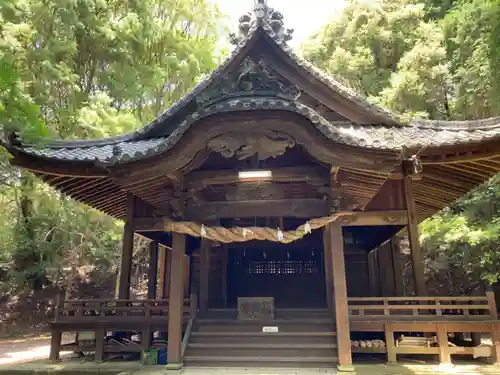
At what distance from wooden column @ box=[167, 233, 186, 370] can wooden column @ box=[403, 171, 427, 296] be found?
4527 millimetres

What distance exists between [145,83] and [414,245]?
13878 millimetres

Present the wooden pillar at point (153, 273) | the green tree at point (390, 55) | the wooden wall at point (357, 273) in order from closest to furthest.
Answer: the wooden wall at point (357, 273) < the wooden pillar at point (153, 273) < the green tree at point (390, 55)

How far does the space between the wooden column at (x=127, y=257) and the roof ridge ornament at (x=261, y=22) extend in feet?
15.0

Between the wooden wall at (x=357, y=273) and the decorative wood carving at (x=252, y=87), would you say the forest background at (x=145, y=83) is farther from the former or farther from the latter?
the decorative wood carving at (x=252, y=87)

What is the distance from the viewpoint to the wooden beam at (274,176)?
6211mm

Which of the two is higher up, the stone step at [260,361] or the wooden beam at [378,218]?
→ the wooden beam at [378,218]

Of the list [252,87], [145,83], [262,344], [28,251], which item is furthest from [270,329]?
[28,251]

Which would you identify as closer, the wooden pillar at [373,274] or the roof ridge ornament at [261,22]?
the roof ridge ornament at [261,22]

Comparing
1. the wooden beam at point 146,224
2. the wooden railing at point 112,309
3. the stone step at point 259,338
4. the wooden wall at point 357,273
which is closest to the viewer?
the stone step at point 259,338

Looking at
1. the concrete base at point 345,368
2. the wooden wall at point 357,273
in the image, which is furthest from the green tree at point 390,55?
the concrete base at point 345,368

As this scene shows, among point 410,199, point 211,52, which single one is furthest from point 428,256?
point 211,52

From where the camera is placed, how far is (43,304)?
708 inches

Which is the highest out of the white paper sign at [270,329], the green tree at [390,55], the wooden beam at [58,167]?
the green tree at [390,55]

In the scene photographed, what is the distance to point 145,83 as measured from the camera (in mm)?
Result: 17359
